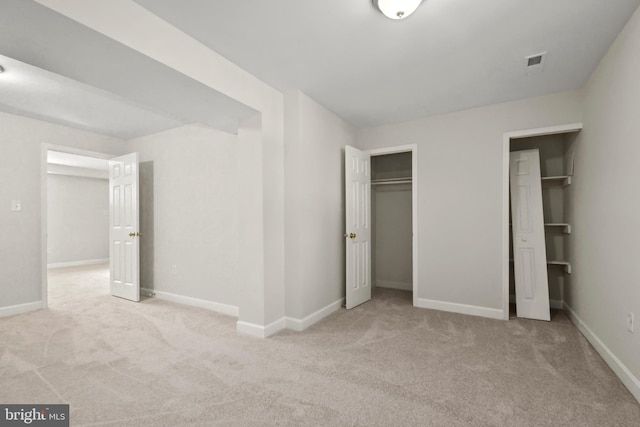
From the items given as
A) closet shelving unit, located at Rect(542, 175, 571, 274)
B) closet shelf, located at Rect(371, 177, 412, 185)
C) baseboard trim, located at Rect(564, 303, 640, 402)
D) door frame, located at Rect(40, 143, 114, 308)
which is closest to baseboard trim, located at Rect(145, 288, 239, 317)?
door frame, located at Rect(40, 143, 114, 308)

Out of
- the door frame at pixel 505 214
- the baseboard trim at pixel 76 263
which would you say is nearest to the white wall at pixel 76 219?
the baseboard trim at pixel 76 263

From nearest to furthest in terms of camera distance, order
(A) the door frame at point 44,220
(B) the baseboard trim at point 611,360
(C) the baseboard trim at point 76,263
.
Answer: (B) the baseboard trim at point 611,360, (A) the door frame at point 44,220, (C) the baseboard trim at point 76,263

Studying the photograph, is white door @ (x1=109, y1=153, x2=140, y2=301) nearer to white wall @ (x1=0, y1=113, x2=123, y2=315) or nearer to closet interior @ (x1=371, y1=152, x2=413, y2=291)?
white wall @ (x1=0, y1=113, x2=123, y2=315)

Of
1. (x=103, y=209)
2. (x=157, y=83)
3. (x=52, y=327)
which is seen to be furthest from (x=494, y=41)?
(x=103, y=209)

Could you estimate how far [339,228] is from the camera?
3.89 meters

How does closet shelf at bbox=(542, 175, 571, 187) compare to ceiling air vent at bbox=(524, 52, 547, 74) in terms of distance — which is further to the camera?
closet shelf at bbox=(542, 175, 571, 187)

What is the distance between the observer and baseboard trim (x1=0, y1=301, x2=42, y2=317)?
11.9ft

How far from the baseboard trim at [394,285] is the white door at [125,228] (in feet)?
12.1

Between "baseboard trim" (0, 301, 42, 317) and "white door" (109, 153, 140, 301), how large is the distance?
2.86 ft

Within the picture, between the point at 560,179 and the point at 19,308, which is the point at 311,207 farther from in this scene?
the point at 19,308

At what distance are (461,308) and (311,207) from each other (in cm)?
220

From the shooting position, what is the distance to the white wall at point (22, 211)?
3705 millimetres

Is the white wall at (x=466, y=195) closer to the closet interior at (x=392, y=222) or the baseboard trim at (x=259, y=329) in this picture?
the closet interior at (x=392, y=222)

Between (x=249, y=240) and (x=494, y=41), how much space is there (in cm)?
267
